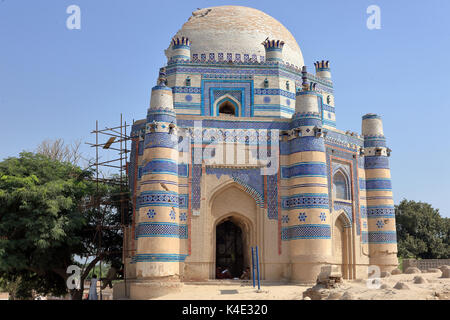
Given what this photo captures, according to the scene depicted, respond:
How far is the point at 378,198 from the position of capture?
25.6 metres

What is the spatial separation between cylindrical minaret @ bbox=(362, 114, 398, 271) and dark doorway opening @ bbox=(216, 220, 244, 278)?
6132mm

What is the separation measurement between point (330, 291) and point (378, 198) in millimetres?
9949

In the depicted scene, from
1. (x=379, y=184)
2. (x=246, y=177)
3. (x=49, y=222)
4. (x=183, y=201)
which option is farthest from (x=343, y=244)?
(x=49, y=222)

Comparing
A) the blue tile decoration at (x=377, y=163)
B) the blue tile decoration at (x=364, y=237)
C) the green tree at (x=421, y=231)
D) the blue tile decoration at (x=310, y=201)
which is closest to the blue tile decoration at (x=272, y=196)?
the blue tile decoration at (x=310, y=201)

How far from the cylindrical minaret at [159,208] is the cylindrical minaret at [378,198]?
9409 mm

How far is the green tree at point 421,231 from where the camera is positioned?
35.5 meters

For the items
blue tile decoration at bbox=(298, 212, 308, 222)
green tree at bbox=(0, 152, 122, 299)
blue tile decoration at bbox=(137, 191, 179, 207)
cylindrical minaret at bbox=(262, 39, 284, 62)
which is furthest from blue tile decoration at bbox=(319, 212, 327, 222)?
green tree at bbox=(0, 152, 122, 299)

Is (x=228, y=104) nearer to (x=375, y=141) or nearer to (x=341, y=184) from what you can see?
(x=341, y=184)

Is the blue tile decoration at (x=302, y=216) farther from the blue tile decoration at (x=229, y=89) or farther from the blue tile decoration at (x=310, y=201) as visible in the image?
the blue tile decoration at (x=229, y=89)

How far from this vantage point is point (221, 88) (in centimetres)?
2531

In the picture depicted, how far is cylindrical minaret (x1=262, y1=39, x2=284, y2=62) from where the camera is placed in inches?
1022
